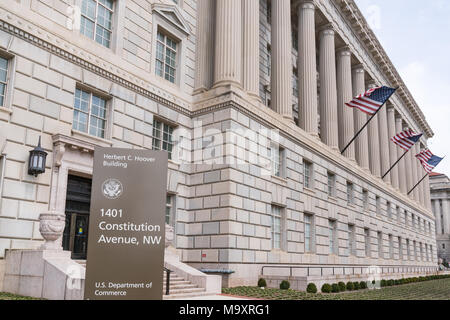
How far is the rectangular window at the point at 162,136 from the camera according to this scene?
908 inches

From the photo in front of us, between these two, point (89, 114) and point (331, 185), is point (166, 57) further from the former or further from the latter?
point (331, 185)

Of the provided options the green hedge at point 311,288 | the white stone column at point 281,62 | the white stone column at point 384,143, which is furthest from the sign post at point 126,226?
the white stone column at point 384,143

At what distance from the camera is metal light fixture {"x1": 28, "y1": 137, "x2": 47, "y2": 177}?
15984 millimetres

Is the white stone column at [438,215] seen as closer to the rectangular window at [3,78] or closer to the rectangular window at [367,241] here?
the rectangular window at [367,241]

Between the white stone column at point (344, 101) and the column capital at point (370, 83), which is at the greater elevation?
the column capital at point (370, 83)

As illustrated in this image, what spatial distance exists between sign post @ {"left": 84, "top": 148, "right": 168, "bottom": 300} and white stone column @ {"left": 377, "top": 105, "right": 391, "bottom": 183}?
47.4 metres

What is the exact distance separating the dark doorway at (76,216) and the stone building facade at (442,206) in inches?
4557

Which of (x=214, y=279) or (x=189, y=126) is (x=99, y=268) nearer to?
(x=214, y=279)

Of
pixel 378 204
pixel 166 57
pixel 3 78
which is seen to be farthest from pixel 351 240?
pixel 3 78

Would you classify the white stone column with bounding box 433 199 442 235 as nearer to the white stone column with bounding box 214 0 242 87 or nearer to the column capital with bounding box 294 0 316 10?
the column capital with bounding box 294 0 316 10

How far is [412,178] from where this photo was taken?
63594 millimetres

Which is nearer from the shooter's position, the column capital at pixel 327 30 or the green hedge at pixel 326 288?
the green hedge at pixel 326 288

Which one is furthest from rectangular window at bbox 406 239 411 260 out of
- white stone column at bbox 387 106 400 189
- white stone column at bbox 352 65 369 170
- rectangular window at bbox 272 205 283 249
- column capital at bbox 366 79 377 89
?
rectangular window at bbox 272 205 283 249

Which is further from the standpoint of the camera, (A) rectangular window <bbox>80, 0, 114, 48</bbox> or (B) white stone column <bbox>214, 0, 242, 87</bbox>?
(B) white stone column <bbox>214, 0, 242, 87</bbox>
